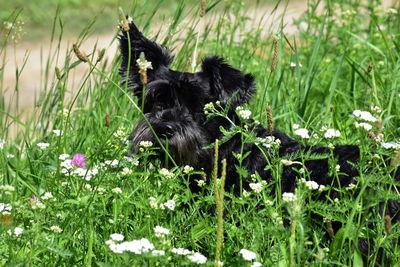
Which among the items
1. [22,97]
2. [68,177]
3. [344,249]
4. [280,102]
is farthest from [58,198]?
[22,97]

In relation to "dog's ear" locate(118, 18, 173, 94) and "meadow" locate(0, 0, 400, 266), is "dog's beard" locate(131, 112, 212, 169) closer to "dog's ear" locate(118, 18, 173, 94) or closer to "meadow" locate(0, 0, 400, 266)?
"meadow" locate(0, 0, 400, 266)

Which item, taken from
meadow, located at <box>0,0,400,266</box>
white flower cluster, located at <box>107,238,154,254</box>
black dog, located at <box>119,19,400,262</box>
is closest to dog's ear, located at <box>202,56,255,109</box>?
black dog, located at <box>119,19,400,262</box>

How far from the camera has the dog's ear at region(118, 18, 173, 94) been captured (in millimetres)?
4645

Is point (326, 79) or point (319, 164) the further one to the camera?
point (326, 79)

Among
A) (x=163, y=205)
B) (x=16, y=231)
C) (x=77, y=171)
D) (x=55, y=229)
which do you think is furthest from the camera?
(x=77, y=171)

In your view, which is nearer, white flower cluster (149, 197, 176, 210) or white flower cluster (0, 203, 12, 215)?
white flower cluster (149, 197, 176, 210)

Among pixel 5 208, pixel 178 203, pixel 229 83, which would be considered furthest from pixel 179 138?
pixel 5 208

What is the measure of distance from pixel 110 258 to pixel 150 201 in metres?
0.31

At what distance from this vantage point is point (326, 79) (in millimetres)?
5926

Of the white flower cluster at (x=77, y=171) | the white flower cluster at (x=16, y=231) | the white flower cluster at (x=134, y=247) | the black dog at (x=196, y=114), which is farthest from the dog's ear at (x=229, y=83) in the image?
the white flower cluster at (x=134, y=247)

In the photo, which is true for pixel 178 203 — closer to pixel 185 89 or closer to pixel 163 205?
pixel 163 205

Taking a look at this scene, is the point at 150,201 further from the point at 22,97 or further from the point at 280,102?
the point at 22,97

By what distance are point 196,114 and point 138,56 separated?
0.57 metres

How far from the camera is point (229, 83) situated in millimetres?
4559
